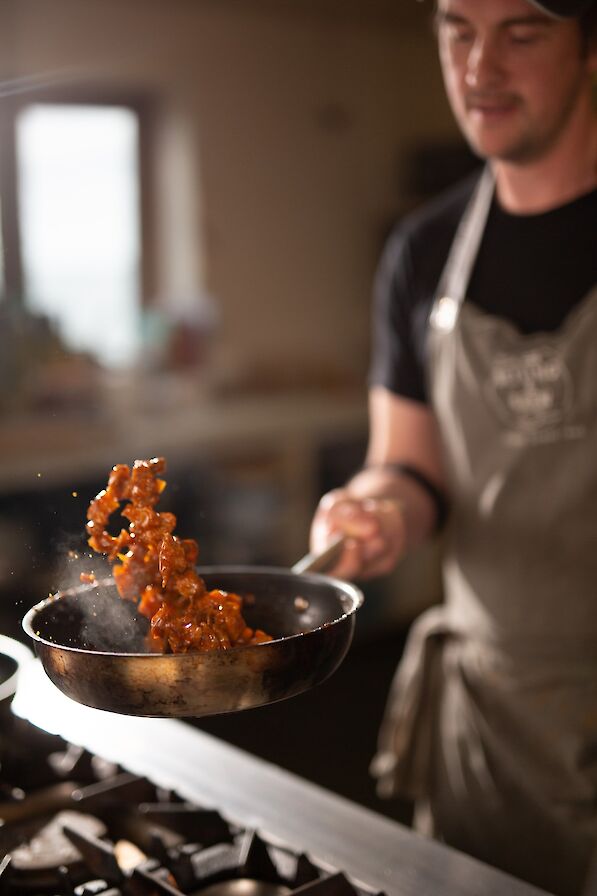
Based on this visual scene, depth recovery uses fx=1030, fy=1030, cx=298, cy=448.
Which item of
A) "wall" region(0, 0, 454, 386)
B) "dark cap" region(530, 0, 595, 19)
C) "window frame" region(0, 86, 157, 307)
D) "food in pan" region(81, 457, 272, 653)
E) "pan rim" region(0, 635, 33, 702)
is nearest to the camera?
"food in pan" region(81, 457, 272, 653)

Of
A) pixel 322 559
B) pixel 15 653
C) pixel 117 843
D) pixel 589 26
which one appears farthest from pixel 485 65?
pixel 117 843

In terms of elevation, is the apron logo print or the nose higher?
the nose

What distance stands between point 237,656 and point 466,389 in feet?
2.76

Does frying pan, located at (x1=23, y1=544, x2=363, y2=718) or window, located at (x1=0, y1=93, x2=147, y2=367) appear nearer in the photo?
frying pan, located at (x1=23, y1=544, x2=363, y2=718)

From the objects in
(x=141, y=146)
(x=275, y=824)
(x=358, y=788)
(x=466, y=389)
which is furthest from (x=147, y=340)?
(x=275, y=824)

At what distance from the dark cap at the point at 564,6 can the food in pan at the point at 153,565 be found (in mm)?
735

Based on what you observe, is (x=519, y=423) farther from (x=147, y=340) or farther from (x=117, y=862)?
(x=147, y=340)

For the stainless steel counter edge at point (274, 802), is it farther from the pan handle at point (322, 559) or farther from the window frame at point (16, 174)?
the window frame at point (16, 174)

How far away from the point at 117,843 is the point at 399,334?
970mm

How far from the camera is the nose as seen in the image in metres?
1.35

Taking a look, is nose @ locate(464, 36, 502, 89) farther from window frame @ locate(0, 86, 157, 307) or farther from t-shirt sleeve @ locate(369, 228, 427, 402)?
window frame @ locate(0, 86, 157, 307)

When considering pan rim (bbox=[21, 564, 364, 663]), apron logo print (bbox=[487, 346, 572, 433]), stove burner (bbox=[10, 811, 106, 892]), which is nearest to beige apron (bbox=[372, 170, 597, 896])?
apron logo print (bbox=[487, 346, 572, 433])

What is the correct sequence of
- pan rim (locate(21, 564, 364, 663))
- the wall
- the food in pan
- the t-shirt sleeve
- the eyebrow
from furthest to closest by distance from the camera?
the wall, the t-shirt sleeve, the eyebrow, the food in pan, pan rim (locate(21, 564, 364, 663))

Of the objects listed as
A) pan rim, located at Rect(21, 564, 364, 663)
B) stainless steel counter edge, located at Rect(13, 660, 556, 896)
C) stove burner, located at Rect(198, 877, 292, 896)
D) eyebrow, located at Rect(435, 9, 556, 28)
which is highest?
eyebrow, located at Rect(435, 9, 556, 28)
